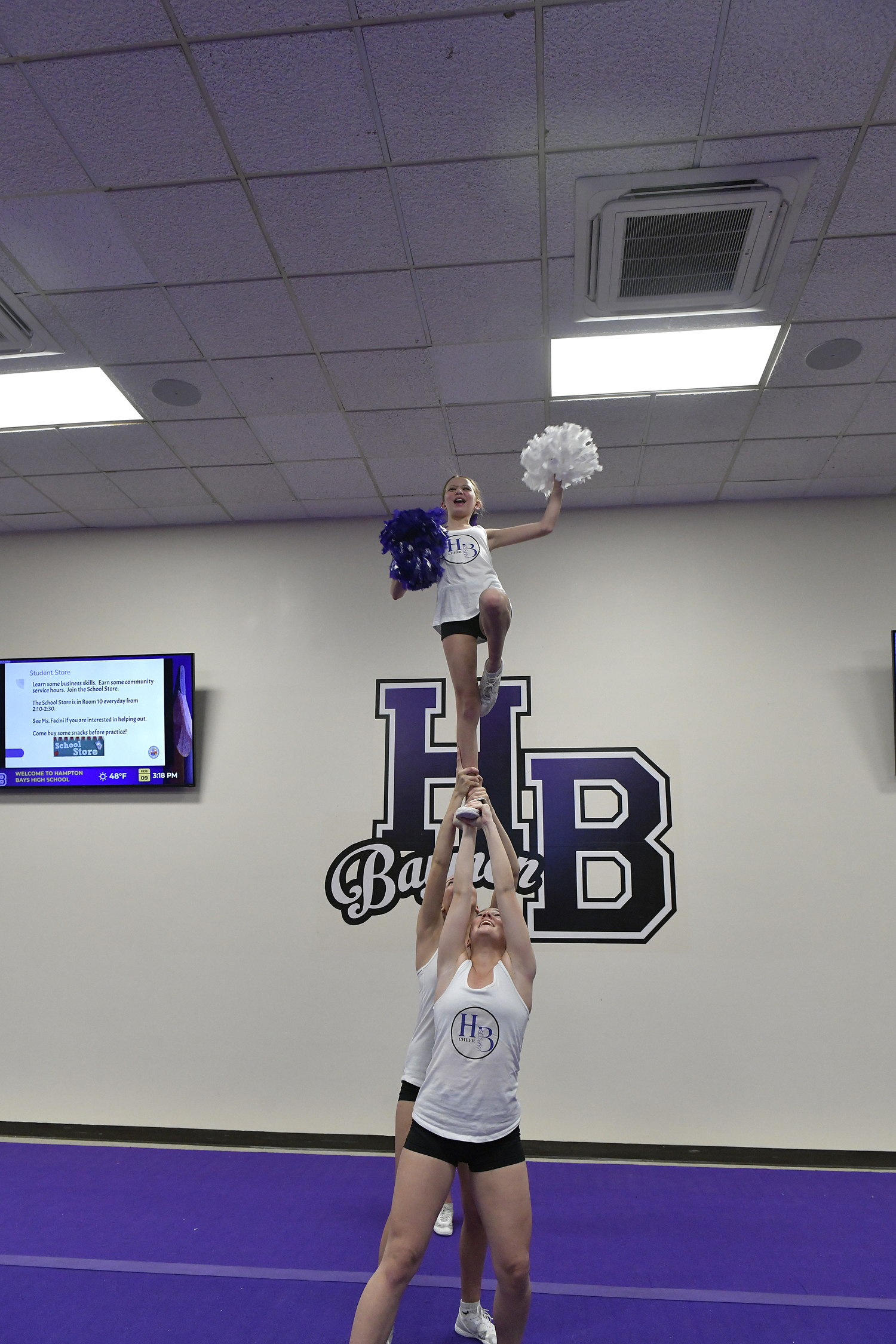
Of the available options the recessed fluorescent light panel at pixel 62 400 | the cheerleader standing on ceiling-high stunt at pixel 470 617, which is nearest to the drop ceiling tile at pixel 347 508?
the recessed fluorescent light panel at pixel 62 400

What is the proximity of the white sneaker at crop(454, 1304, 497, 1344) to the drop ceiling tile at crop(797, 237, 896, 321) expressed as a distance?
381 cm

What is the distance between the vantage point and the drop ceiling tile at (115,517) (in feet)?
16.9

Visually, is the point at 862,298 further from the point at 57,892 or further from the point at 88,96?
the point at 57,892

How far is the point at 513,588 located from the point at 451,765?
1.13m

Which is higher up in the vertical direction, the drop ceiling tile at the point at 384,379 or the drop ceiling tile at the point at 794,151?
the drop ceiling tile at the point at 794,151

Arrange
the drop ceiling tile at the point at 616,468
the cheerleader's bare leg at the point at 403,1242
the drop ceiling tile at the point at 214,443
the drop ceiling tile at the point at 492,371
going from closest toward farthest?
the cheerleader's bare leg at the point at 403,1242
the drop ceiling tile at the point at 492,371
the drop ceiling tile at the point at 214,443
the drop ceiling tile at the point at 616,468

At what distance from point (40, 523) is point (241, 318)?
2.66 m

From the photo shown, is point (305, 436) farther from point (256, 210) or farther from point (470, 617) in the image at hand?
point (470, 617)

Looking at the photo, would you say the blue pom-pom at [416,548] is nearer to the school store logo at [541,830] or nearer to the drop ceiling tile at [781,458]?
the school store logo at [541,830]

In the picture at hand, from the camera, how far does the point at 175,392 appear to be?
392 cm

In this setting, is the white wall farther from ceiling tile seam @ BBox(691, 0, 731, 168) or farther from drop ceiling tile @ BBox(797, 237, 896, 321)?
ceiling tile seam @ BBox(691, 0, 731, 168)

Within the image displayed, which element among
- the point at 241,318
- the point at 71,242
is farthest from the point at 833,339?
the point at 71,242

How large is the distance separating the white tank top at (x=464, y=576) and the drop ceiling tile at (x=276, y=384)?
1830mm

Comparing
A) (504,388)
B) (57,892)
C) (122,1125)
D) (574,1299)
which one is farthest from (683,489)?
(122,1125)
